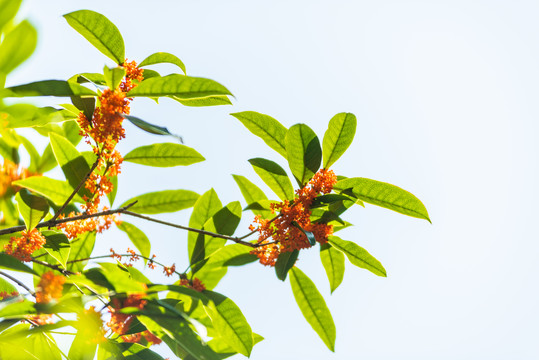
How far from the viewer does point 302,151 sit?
1.93m

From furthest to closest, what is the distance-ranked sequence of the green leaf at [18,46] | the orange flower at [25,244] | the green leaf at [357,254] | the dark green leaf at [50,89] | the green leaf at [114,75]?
the green leaf at [357,254]
the orange flower at [25,244]
the green leaf at [114,75]
the dark green leaf at [50,89]
the green leaf at [18,46]

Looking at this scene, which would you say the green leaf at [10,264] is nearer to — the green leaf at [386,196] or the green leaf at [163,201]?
the green leaf at [163,201]

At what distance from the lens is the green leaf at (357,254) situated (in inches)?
81.9

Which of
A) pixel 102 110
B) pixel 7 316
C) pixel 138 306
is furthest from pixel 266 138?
pixel 7 316

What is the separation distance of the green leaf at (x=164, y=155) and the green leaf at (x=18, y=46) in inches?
54.2

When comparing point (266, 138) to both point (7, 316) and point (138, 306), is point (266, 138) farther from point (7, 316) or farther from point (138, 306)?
point (7, 316)

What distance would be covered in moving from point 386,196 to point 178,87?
0.99m

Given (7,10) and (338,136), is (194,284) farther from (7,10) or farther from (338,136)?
(7,10)

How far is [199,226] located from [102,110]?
80 cm

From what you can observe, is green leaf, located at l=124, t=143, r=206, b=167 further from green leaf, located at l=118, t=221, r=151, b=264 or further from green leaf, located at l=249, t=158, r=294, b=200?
green leaf, located at l=118, t=221, r=151, b=264

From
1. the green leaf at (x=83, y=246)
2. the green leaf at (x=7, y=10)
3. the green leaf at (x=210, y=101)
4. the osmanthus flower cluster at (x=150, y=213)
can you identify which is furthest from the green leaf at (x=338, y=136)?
the green leaf at (x=7, y=10)

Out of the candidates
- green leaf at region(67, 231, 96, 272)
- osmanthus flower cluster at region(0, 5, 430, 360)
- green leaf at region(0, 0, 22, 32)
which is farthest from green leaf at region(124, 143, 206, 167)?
green leaf at region(0, 0, 22, 32)

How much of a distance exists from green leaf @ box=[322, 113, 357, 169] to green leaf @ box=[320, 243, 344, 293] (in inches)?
18.8

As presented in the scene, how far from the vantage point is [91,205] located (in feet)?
6.19
